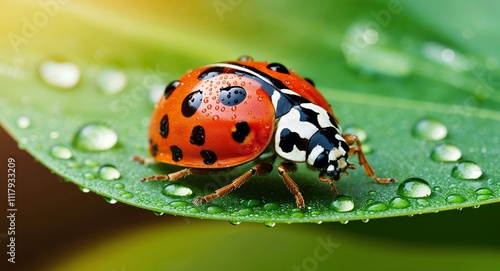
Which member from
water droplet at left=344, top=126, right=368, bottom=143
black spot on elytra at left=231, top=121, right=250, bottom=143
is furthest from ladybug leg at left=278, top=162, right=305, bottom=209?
water droplet at left=344, top=126, right=368, bottom=143

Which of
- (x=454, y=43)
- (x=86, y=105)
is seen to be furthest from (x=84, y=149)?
(x=454, y=43)

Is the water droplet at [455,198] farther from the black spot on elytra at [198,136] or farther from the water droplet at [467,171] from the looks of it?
the black spot on elytra at [198,136]

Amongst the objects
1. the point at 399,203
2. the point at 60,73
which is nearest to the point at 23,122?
the point at 60,73

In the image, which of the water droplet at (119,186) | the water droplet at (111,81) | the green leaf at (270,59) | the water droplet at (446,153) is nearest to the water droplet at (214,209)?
the green leaf at (270,59)

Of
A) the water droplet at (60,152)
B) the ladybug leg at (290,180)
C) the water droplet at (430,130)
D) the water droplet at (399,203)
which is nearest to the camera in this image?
the water droplet at (399,203)

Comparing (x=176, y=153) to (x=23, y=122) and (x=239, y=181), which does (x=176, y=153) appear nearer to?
(x=239, y=181)

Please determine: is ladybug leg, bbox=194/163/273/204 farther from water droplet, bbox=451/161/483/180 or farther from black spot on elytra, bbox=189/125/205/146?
water droplet, bbox=451/161/483/180
